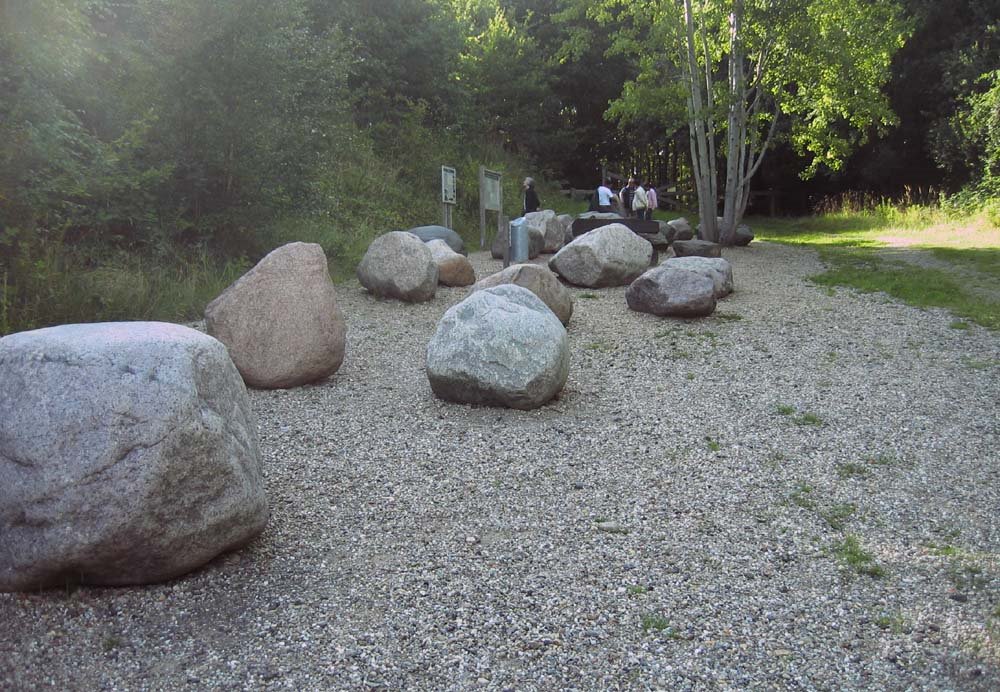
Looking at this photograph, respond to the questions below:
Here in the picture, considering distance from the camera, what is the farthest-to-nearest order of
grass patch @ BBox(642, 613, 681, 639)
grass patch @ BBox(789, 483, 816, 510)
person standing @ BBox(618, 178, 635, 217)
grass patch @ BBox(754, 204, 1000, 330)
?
person standing @ BBox(618, 178, 635, 217) → grass patch @ BBox(754, 204, 1000, 330) → grass patch @ BBox(789, 483, 816, 510) → grass patch @ BBox(642, 613, 681, 639)

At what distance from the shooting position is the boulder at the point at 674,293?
960 cm

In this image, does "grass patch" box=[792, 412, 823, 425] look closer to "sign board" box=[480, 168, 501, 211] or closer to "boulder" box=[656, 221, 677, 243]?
"sign board" box=[480, 168, 501, 211]

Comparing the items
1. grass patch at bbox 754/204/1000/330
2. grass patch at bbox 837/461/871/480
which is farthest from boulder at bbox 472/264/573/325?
grass patch at bbox 754/204/1000/330

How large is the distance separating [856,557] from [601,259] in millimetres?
7987

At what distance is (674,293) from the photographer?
9695 mm

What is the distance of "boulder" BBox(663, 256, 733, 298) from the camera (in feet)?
33.2

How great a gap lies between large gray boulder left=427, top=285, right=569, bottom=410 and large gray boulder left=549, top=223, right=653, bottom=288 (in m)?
5.38

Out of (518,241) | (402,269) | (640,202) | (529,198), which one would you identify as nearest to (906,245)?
(640,202)

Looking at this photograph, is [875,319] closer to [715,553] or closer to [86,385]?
[715,553]

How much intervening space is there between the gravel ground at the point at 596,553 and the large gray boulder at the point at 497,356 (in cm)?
15

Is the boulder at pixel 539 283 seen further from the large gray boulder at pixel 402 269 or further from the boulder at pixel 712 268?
the boulder at pixel 712 268

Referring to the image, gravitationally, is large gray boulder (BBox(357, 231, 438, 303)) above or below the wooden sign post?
below

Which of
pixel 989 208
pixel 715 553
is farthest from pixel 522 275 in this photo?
pixel 989 208

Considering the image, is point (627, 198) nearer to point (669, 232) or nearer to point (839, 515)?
point (669, 232)
